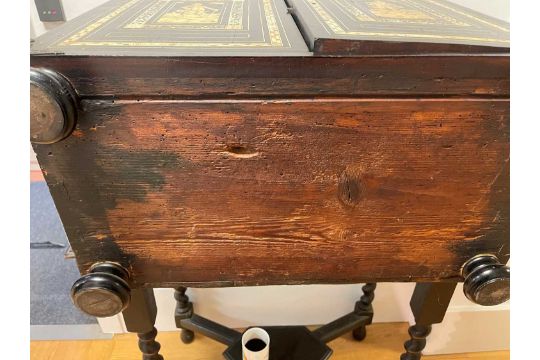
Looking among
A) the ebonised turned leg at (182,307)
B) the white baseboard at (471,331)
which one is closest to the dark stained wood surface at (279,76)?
the ebonised turned leg at (182,307)

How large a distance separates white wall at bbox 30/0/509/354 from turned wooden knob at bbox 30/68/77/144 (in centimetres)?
102

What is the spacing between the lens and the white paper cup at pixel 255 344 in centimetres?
98

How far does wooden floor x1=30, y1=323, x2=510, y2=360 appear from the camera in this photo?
139 cm

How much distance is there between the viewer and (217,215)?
614 millimetres

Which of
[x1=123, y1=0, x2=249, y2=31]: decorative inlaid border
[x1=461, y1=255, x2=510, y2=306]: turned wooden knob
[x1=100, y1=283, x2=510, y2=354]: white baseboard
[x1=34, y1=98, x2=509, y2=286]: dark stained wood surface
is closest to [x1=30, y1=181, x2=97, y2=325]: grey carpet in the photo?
[x1=100, y1=283, x2=510, y2=354]: white baseboard

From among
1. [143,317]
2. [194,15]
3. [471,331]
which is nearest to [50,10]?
[194,15]

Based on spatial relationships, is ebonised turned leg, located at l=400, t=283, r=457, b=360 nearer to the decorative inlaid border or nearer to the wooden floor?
the wooden floor

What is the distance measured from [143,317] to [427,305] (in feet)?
1.99

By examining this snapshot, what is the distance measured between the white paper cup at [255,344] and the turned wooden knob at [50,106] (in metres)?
0.72

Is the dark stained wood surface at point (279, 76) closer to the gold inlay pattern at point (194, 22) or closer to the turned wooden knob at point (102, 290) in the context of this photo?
the gold inlay pattern at point (194, 22)

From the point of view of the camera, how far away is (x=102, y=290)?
0.61m

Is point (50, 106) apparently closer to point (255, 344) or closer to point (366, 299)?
point (255, 344)

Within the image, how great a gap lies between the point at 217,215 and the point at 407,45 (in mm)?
363
